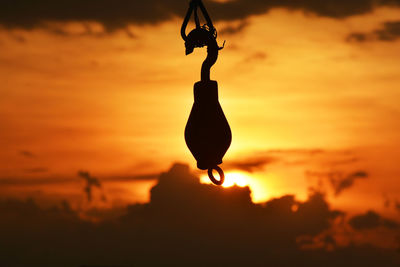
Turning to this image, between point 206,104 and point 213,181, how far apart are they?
2.35 ft

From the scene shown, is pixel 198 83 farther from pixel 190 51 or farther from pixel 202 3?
pixel 202 3

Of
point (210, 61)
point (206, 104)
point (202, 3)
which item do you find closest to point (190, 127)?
point (206, 104)

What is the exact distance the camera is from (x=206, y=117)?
664cm

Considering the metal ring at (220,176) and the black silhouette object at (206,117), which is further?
the metal ring at (220,176)

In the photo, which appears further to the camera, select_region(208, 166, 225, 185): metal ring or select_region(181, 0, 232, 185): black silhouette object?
select_region(208, 166, 225, 185): metal ring

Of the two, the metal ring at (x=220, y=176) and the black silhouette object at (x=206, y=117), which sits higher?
the black silhouette object at (x=206, y=117)

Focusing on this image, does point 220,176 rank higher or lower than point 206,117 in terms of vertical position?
lower

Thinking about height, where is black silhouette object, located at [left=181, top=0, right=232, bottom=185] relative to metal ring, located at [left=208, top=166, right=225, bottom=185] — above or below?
above

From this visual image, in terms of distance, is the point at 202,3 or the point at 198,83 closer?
the point at 202,3

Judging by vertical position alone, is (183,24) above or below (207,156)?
above

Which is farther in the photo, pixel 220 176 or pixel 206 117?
pixel 220 176

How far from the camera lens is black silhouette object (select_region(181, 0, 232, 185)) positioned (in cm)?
655

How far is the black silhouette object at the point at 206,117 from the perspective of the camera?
6551mm

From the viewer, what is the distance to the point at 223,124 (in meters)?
6.62
